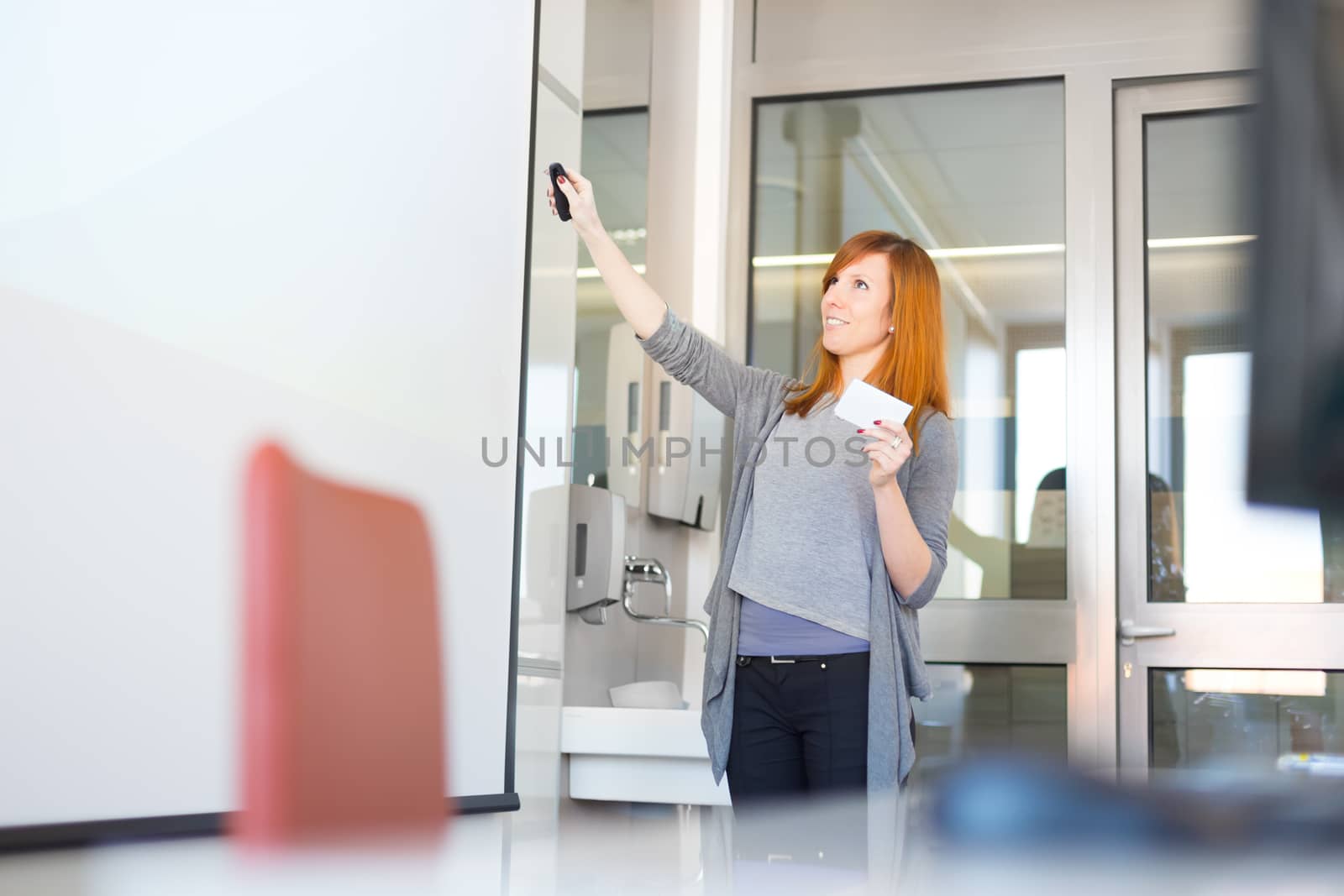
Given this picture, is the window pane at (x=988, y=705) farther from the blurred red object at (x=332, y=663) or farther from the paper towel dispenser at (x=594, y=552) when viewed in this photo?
the blurred red object at (x=332, y=663)

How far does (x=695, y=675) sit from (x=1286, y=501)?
261 centimetres

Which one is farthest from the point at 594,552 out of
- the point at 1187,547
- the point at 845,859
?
the point at 845,859

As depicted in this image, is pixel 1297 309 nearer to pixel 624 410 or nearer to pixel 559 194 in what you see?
pixel 559 194

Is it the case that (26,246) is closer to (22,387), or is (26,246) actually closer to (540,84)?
(22,387)

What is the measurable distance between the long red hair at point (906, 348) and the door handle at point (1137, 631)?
1.34 meters

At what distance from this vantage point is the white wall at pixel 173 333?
3.17ft

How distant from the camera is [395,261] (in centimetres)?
151

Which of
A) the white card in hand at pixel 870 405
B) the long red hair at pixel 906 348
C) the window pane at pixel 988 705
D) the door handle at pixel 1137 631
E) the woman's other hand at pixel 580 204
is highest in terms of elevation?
the woman's other hand at pixel 580 204

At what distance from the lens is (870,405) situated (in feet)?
5.42

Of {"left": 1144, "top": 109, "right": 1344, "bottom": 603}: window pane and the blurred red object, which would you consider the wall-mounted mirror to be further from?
{"left": 1144, "top": 109, "right": 1344, "bottom": 603}: window pane

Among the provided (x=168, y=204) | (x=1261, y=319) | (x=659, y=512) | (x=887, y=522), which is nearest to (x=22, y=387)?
(x=168, y=204)

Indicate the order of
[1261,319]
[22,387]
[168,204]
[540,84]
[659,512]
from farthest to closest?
[659,512] < [540,84] < [168,204] < [22,387] < [1261,319]

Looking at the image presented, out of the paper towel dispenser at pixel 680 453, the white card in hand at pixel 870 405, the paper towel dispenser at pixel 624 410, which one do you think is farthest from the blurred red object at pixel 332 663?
the paper towel dispenser at pixel 680 453

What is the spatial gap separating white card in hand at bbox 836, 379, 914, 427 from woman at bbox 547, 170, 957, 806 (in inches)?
0.4
